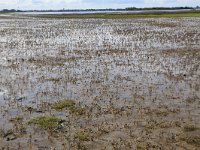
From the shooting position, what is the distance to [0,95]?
47.6ft

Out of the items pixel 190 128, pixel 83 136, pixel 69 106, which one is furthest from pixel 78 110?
pixel 190 128

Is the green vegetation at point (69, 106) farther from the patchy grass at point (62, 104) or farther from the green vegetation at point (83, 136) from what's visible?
the green vegetation at point (83, 136)

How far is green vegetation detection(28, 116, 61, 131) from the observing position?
1089 cm

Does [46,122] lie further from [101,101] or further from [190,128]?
[190,128]

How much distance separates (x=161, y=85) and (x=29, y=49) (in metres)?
15.1

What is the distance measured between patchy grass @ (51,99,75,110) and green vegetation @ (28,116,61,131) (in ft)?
4.06

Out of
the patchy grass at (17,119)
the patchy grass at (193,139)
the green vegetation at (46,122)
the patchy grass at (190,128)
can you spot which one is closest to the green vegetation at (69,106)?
the green vegetation at (46,122)

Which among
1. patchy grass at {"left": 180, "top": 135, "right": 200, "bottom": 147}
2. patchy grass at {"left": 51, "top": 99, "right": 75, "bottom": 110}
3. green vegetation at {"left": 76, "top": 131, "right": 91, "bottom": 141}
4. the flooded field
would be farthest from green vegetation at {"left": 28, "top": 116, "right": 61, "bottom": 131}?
patchy grass at {"left": 180, "top": 135, "right": 200, "bottom": 147}

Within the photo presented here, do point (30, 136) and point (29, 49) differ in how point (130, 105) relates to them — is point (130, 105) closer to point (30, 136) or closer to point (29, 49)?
point (30, 136)

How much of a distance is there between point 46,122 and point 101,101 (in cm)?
301

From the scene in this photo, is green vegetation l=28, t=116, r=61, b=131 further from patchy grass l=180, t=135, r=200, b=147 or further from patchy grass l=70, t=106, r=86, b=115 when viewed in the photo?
patchy grass l=180, t=135, r=200, b=147

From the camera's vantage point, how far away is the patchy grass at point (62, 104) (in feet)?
42.0

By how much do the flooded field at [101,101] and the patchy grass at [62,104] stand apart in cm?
4

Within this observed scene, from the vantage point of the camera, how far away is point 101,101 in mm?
13609
